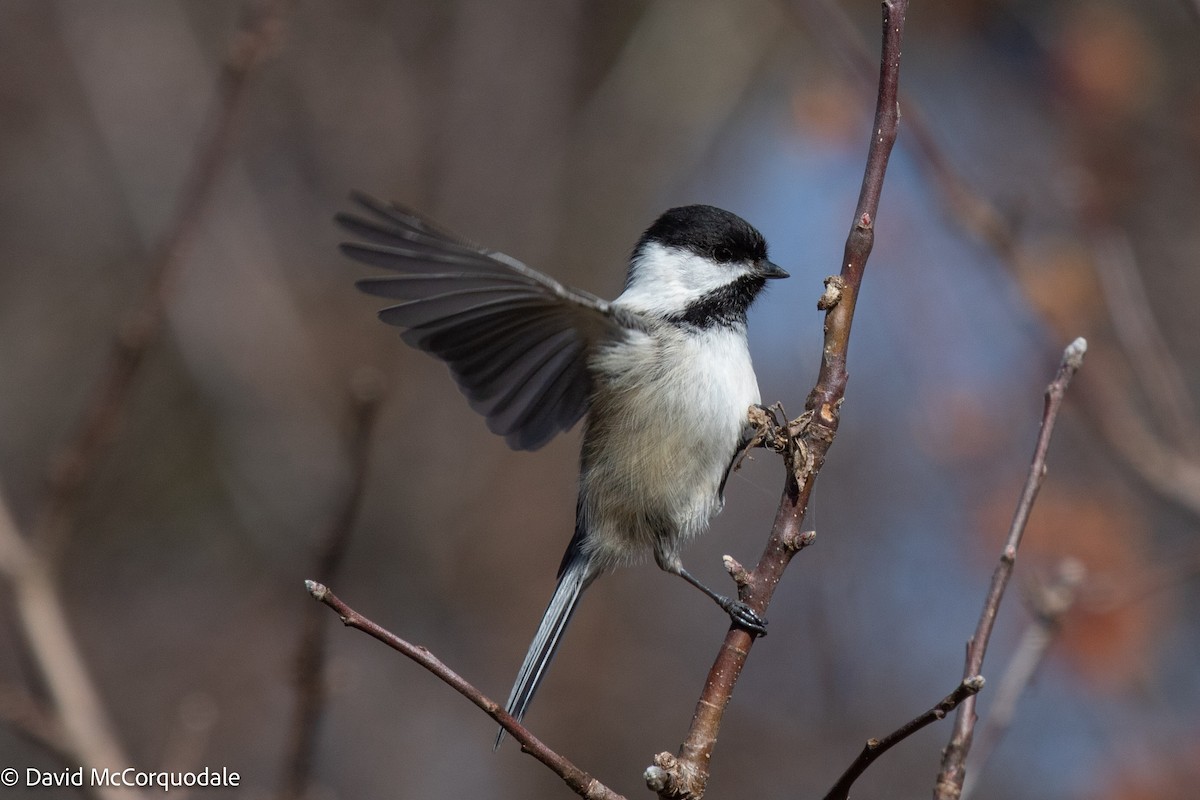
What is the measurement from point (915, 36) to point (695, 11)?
120cm

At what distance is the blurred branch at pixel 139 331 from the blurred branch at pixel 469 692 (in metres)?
0.94

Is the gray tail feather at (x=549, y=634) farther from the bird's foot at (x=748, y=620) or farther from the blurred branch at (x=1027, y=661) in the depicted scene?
the blurred branch at (x=1027, y=661)

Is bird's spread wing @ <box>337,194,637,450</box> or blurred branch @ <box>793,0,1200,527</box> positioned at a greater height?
blurred branch @ <box>793,0,1200,527</box>

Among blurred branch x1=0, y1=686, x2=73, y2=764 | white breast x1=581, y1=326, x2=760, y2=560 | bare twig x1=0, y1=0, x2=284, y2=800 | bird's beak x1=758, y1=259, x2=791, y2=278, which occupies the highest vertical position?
bird's beak x1=758, y1=259, x2=791, y2=278

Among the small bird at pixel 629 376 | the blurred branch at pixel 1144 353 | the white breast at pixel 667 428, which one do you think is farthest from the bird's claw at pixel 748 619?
the blurred branch at pixel 1144 353

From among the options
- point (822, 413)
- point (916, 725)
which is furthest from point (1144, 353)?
point (916, 725)

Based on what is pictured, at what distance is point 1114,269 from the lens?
2.79 metres

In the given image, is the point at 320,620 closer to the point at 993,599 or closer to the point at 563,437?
the point at 993,599

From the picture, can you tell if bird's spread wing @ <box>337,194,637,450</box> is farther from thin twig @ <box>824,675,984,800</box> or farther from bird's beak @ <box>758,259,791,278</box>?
thin twig @ <box>824,675,984,800</box>

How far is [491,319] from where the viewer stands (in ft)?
8.32

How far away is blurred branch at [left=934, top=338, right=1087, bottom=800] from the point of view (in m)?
1.56

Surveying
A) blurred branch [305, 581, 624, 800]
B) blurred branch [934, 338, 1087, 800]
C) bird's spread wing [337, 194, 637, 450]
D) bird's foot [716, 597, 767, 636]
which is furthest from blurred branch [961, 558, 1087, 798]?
bird's spread wing [337, 194, 637, 450]

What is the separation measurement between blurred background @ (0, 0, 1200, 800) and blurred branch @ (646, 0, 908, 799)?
2.01 metres

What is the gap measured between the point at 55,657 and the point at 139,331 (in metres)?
0.66
